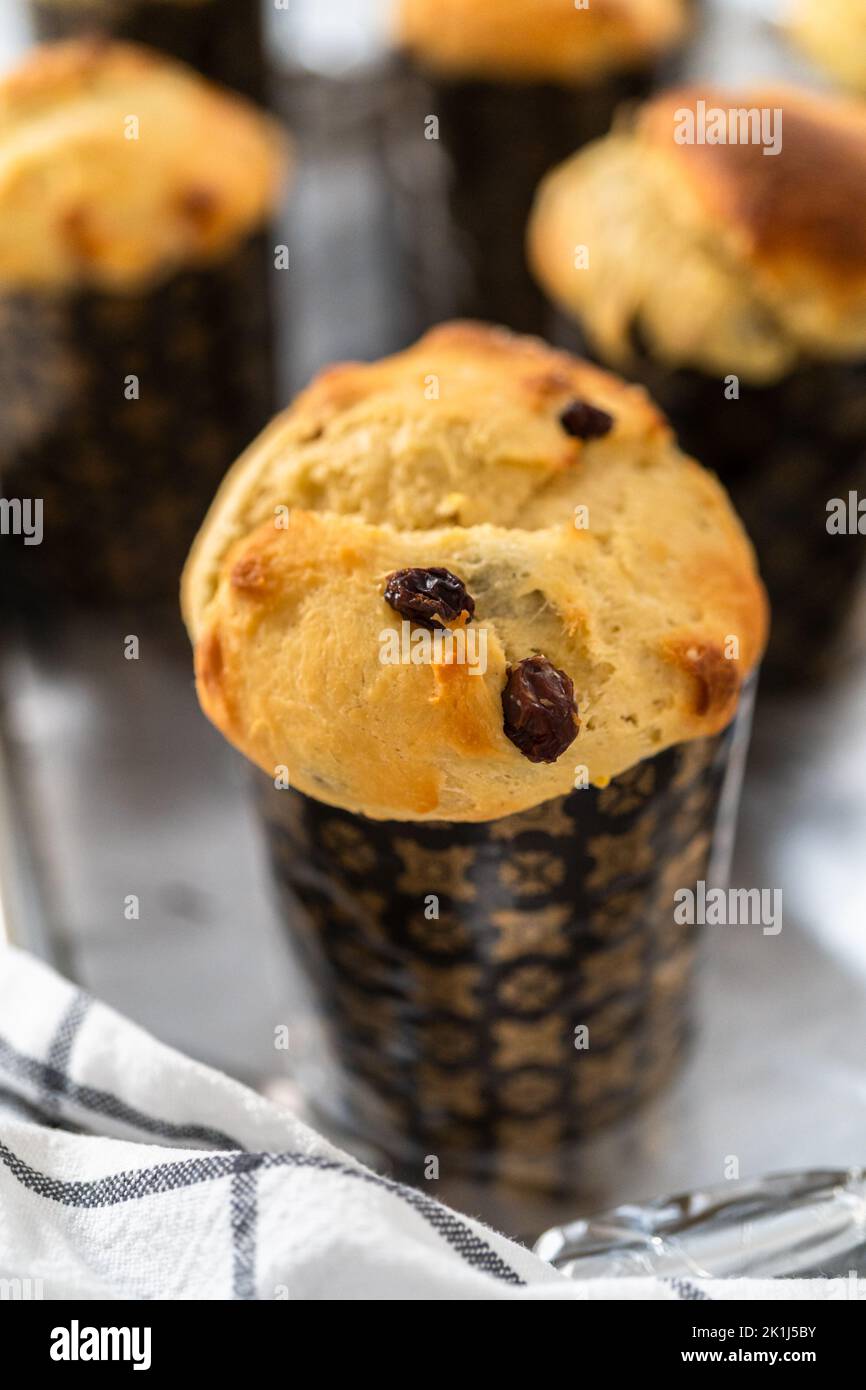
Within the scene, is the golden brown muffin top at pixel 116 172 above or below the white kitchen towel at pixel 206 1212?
above

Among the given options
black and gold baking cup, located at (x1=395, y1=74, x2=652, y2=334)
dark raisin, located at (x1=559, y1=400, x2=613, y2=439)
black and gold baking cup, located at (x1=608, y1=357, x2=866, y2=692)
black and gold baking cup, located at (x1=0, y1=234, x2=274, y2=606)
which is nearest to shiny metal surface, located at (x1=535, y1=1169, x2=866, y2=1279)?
dark raisin, located at (x1=559, y1=400, x2=613, y2=439)

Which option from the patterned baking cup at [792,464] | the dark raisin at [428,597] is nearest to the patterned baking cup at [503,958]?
the dark raisin at [428,597]

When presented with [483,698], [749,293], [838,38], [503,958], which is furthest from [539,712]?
[838,38]

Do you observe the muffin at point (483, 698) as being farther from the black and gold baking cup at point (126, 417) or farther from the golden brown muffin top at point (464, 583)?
the black and gold baking cup at point (126, 417)

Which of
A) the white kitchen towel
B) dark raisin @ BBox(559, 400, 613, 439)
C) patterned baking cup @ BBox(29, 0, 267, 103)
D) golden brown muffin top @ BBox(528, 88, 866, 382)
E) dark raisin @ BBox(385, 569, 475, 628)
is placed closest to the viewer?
the white kitchen towel

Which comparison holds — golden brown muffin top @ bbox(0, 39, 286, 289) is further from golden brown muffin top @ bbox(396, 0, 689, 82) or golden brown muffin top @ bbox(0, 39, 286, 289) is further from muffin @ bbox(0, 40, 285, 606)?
golden brown muffin top @ bbox(396, 0, 689, 82)
